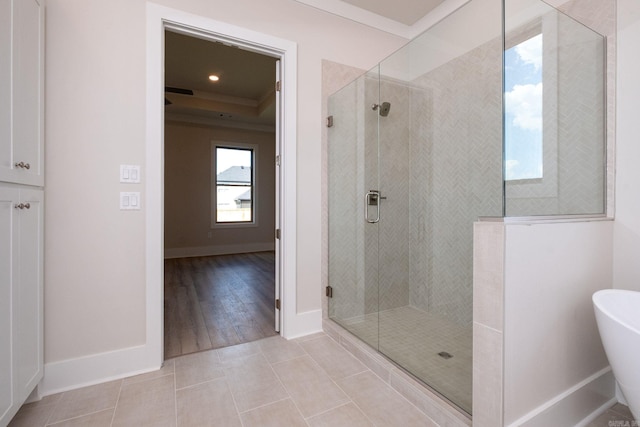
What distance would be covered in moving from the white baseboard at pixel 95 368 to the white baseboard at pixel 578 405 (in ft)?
6.46

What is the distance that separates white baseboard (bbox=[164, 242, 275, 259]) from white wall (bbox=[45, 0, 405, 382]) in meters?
4.32

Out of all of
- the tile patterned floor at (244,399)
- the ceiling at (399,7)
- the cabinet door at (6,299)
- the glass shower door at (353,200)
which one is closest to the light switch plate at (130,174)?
the cabinet door at (6,299)

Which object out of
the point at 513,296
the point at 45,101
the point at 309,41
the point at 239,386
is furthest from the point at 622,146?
the point at 45,101

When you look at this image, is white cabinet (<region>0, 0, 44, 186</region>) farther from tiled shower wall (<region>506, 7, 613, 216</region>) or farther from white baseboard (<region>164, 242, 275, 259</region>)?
white baseboard (<region>164, 242, 275, 259</region>)

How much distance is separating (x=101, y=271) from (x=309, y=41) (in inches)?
86.6

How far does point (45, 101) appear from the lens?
1.61 m

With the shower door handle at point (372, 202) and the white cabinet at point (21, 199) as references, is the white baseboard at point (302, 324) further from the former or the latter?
the white cabinet at point (21, 199)

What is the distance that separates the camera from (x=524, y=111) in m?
1.41

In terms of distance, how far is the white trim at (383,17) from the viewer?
8.02 feet

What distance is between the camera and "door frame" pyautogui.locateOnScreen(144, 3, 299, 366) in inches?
72.5

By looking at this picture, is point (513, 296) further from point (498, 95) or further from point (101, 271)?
point (101, 271)

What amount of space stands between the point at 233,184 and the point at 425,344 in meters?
5.35

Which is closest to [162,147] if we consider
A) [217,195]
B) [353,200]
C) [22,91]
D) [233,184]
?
[22,91]

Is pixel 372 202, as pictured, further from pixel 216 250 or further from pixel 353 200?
pixel 216 250
